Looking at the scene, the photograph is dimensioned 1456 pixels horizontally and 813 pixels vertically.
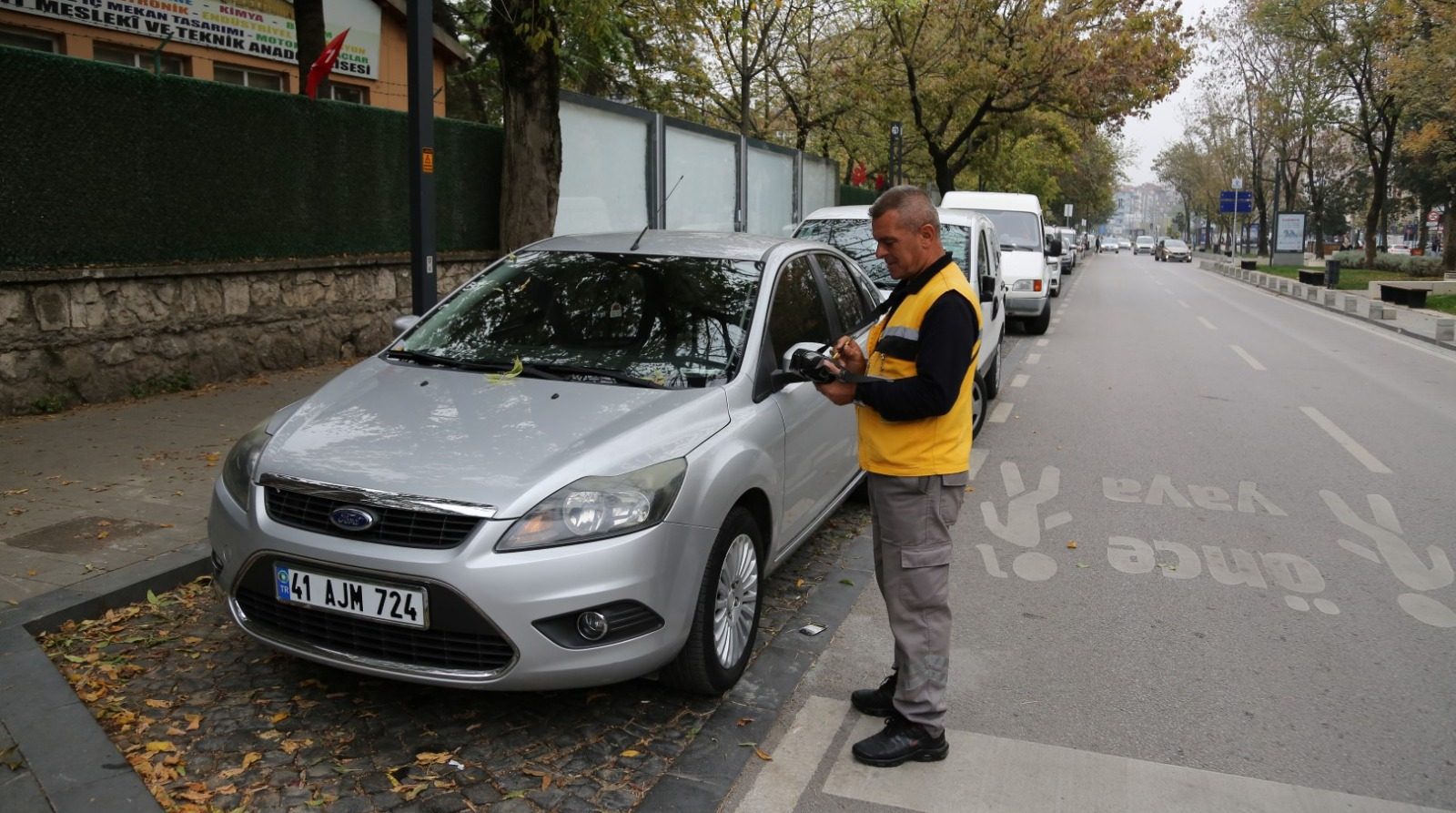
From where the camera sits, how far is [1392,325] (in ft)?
66.7

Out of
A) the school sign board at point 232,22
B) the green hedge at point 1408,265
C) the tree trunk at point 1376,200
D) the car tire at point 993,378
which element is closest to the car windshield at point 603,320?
the car tire at point 993,378

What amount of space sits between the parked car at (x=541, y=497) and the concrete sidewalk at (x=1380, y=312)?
53.7 ft

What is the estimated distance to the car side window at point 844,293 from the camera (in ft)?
18.9

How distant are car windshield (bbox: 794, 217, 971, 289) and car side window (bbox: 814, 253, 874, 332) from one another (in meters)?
3.80

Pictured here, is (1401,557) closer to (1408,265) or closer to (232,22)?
(232,22)

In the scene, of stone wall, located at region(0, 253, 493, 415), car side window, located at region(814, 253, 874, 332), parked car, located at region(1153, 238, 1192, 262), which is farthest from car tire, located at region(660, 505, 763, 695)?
parked car, located at region(1153, 238, 1192, 262)

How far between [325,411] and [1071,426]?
7.15 metres

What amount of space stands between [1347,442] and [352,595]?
27.4 ft

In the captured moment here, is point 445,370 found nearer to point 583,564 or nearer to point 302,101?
point 583,564

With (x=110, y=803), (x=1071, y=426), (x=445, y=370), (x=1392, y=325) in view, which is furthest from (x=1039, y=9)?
(x=110, y=803)

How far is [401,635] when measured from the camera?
3508mm

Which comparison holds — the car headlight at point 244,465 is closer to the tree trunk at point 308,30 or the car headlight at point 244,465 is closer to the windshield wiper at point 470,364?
the windshield wiper at point 470,364

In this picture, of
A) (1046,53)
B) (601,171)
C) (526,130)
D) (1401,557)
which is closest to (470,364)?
(1401,557)

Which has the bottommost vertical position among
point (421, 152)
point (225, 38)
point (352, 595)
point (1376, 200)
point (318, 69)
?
point (352, 595)
